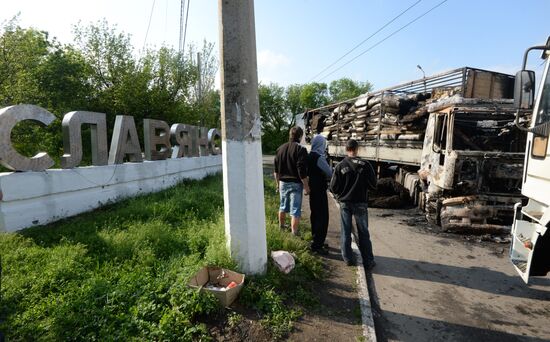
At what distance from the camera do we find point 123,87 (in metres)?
13.6

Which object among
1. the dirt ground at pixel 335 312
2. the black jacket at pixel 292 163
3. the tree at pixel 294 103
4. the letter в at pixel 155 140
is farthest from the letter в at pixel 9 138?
the tree at pixel 294 103

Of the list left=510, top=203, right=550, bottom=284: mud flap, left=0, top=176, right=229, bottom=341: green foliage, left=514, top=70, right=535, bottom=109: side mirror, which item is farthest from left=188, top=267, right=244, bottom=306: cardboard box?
left=514, top=70, right=535, bottom=109: side mirror

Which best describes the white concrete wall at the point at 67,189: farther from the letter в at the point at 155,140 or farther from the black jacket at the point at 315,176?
the black jacket at the point at 315,176

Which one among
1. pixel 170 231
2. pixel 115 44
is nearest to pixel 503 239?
pixel 170 231

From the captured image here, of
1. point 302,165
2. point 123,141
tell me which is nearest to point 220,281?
point 302,165

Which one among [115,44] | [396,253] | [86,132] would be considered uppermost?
[115,44]

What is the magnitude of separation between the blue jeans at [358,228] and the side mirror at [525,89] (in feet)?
7.10

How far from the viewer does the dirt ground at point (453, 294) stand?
131 inches

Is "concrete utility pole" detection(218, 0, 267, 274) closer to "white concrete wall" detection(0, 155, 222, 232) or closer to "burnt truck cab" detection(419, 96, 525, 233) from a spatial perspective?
"white concrete wall" detection(0, 155, 222, 232)

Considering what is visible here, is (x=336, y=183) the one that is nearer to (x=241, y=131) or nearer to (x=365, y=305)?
(x=365, y=305)

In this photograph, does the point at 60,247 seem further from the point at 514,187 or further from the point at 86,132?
the point at 86,132

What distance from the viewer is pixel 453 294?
4098 mm

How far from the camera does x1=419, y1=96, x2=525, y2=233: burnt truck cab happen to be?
20.0 ft

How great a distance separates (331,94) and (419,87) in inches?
1614
